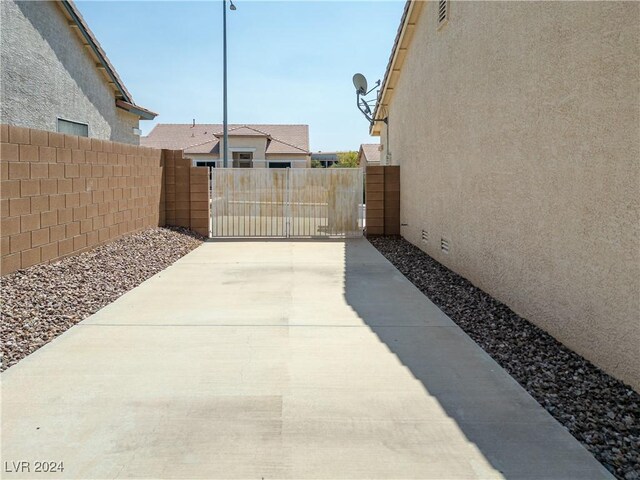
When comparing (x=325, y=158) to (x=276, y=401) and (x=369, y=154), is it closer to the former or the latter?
(x=369, y=154)

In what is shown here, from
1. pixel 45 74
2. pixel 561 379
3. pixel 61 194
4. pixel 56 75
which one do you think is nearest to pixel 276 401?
pixel 561 379

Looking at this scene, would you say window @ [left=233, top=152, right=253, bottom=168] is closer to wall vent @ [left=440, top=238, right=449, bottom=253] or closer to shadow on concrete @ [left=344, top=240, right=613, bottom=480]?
wall vent @ [left=440, top=238, right=449, bottom=253]

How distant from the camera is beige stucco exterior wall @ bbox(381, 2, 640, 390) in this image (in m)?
4.36

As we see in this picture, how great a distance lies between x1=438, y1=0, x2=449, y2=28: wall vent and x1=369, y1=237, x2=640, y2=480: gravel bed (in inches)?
202

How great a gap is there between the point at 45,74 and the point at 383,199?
29.0 ft

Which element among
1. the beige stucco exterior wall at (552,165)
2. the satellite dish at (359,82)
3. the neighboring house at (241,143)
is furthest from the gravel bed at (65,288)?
the neighboring house at (241,143)

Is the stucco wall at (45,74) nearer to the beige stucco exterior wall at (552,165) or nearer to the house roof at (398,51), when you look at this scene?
the house roof at (398,51)

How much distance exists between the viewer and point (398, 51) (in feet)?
50.1

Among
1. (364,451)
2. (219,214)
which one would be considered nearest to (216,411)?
(364,451)

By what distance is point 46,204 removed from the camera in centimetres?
853

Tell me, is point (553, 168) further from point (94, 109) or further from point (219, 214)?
point (94, 109)

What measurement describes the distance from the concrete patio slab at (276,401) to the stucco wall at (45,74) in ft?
21.6

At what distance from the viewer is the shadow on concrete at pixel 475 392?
339 centimetres

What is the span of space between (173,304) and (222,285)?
1401 millimetres
